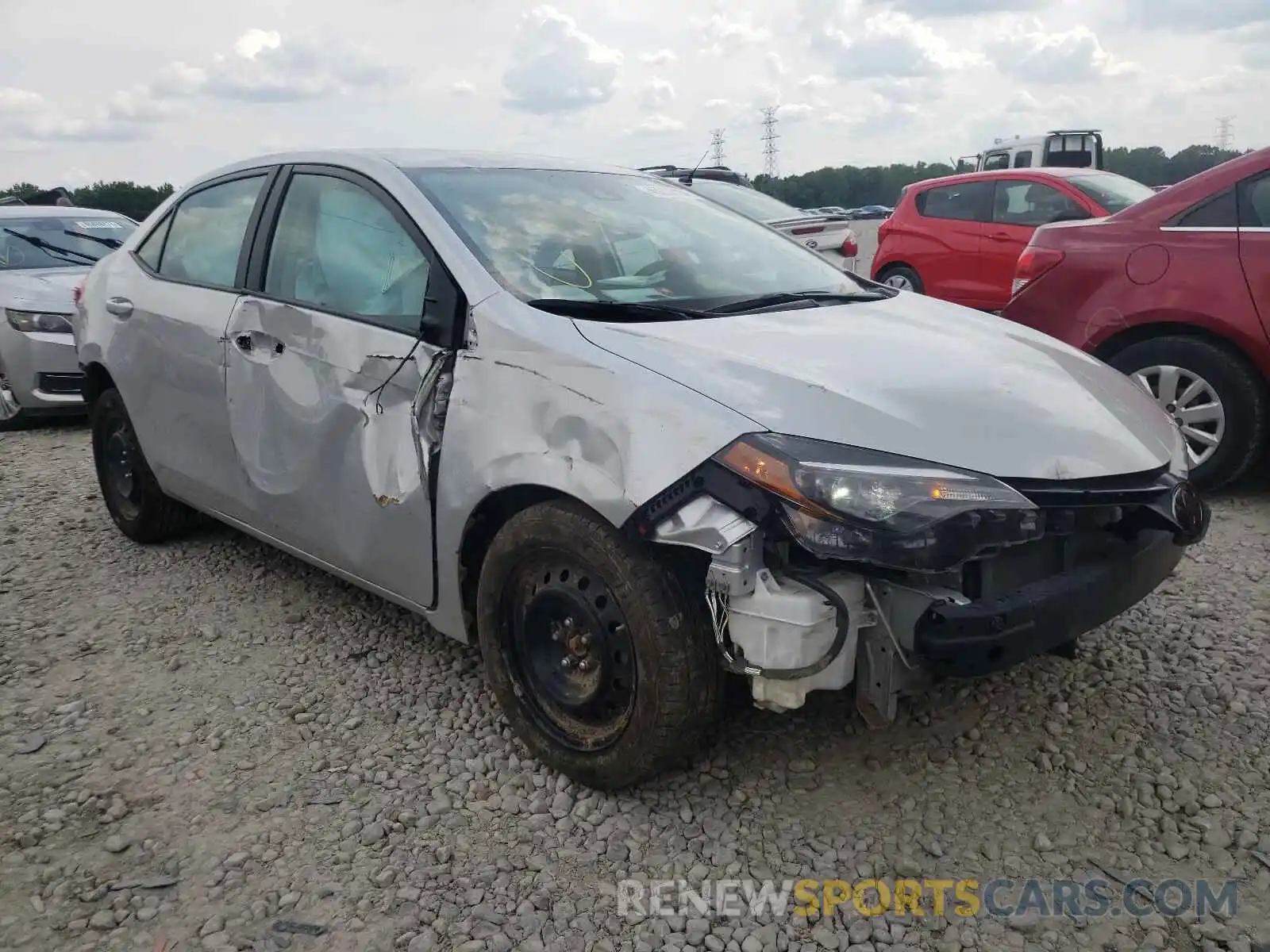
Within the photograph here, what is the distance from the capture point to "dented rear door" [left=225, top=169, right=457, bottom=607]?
2768 millimetres

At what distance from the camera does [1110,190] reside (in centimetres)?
853

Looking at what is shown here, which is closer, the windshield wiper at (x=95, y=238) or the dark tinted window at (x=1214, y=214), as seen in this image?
the dark tinted window at (x=1214, y=214)

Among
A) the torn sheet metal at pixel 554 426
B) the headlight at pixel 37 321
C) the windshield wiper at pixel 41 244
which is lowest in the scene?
the torn sheet metal at pixel 554 426

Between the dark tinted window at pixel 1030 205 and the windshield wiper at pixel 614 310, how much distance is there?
6.82 metres

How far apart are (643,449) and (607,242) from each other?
1.03 m

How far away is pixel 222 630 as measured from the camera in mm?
3604

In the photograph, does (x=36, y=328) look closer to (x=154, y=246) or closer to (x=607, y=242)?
(x=154, y=246)

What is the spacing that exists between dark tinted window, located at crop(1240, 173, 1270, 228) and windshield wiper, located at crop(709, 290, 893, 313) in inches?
85.2

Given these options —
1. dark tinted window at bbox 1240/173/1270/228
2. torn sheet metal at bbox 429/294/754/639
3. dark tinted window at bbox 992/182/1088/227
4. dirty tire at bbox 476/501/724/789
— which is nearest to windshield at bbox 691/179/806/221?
dark tinted window at bbox 992/182/1088/227

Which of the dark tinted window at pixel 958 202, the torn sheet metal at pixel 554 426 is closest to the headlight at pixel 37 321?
the torn sheet metal at pixel 554 426

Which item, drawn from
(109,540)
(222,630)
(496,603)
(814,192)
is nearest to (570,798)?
(496,603)

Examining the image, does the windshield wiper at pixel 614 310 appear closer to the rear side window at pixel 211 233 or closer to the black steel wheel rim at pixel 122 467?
the rear side window at pixel 211 233

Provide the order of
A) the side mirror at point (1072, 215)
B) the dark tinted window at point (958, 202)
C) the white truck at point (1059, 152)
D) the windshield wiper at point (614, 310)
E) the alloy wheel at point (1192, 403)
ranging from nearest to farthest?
the windshield wiper at point (614, 310)
the alloy wheel at point (1192, 403)
the side mirror at point (1072, 215)
the dark tinted window at point (958, 202)
the white truck at point (1059, 152)

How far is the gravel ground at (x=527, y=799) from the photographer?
6.98 ft
